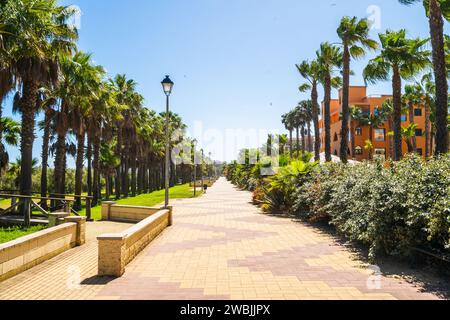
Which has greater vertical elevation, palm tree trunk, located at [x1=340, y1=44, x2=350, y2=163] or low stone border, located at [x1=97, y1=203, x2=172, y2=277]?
palm tree trunk, located at [x1=340, y1=44, x2=350, y2=163]

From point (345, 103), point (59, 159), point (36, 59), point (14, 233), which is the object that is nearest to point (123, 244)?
point (14, 233)

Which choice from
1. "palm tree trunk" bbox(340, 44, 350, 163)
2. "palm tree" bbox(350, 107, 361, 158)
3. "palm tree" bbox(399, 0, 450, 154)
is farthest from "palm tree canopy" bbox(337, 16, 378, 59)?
"palm tree" bbox(350, 107, 361, 158)

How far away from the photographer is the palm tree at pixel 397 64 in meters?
20.2

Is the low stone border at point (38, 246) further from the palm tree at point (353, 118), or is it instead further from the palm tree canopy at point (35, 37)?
the palm tree at point (353, 118)

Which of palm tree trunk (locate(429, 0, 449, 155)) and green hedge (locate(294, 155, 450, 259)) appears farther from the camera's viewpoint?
palm tree trunk (locate(429, 0, 449, 155))

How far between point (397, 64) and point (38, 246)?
2101 cm

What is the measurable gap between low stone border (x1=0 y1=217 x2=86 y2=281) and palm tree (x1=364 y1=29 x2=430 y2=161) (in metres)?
16.7

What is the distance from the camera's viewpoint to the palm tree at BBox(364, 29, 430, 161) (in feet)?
66.2

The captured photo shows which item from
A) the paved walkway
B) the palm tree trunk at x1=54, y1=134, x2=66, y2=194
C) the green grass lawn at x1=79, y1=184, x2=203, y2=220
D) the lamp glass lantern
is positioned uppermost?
the lamp glass lantern

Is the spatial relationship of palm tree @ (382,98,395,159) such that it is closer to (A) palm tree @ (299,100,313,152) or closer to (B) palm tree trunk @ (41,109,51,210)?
(A) palm tree @ (299,100,313,152)

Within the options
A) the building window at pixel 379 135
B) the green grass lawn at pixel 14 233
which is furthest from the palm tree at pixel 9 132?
the building window at pixel 379 135

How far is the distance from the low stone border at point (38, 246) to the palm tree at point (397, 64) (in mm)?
16668

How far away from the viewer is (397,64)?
21.2m

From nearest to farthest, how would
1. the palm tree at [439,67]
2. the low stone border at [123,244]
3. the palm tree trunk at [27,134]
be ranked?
the low stone border at [123,244] → the palm tree at [439,67] → the palm tree trunk at [27,134]
